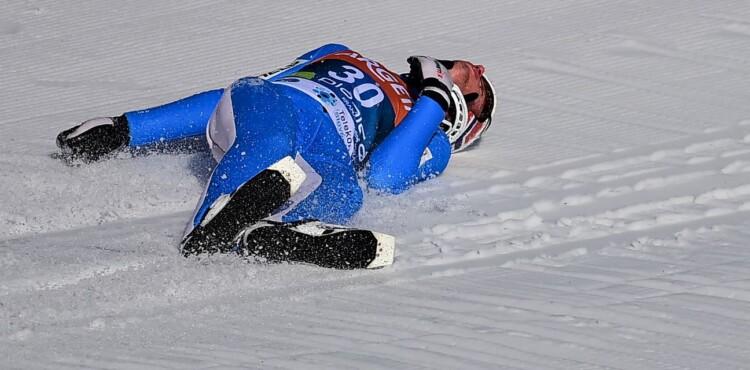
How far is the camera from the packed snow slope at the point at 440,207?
4113 millimetres

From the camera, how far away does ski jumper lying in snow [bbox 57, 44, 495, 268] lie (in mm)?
4668

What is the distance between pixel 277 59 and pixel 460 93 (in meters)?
1.73

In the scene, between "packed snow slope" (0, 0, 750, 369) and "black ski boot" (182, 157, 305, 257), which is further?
"black ski boot" (182, 157, 305, 257)

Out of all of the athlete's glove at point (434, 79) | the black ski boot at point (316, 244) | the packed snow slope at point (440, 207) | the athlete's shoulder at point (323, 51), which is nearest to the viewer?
the packed snow slope at point (440, 207)

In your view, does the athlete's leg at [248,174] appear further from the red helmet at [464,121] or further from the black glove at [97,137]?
the red helmet at [464,121]

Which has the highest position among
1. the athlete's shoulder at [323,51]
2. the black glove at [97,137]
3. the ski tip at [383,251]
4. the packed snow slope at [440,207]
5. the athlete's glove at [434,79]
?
the athlete's shoulder at [323,51]

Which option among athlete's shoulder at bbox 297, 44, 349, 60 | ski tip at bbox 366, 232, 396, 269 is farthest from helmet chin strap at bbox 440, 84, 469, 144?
ski tip at bbox 366, 232, 396, 269

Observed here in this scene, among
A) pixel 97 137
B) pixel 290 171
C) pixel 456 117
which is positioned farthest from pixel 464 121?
pixel 97 137

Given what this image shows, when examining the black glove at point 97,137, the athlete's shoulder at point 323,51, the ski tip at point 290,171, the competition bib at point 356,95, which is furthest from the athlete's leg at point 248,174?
the athlete's shoulder at point 323,51

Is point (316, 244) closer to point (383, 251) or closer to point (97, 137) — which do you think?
point (383, 251)

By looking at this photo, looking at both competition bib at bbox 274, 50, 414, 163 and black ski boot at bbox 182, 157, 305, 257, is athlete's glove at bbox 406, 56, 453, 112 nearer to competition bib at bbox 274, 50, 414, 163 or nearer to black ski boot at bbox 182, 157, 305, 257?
competition bib at bbox 274, 50, 414, 163

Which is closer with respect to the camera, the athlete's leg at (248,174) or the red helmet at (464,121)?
the athlete's leg at (248,174)

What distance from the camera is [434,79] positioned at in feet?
19.2

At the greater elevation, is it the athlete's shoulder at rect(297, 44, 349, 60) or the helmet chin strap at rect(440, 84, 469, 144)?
the athlete's shoulder at rect(297, 44, 349, 60)
